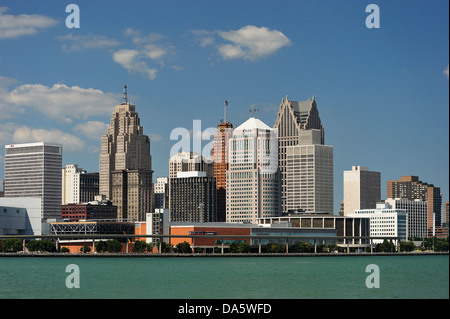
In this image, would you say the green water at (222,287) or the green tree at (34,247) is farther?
the green tree at (34,247)

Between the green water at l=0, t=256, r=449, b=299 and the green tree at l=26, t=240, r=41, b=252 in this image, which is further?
the green tree at l=26, t=240, r=41, b=252

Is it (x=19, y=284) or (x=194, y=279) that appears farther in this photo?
(x=194, y=279)

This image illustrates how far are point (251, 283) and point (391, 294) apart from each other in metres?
19.9

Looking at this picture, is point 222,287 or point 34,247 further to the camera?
point 34,247

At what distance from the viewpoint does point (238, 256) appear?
651 feet

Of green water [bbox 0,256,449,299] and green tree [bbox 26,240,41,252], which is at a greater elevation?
green water [bbox 0,256,449,299]

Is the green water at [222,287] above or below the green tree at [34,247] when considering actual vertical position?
above

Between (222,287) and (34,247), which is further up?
(222,287)

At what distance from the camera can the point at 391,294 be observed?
69.8m
